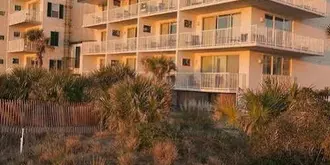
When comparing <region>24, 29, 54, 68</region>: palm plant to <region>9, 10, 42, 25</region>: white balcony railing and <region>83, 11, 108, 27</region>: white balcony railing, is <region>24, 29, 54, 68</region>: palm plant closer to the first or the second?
<region>9, 10, 42, 25</region>: white balcony railing

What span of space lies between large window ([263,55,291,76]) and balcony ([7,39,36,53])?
24.2 metres

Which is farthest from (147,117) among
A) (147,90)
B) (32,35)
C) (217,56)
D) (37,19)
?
(37,19)

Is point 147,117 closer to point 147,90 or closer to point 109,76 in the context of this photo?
point 147,90

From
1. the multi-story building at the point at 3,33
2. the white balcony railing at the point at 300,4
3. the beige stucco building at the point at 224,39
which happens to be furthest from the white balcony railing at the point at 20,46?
the white balcony railing at the point at 300,4

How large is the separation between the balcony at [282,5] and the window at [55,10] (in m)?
19.9

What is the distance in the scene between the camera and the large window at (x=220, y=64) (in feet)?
101

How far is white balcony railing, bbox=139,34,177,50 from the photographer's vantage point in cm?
3400

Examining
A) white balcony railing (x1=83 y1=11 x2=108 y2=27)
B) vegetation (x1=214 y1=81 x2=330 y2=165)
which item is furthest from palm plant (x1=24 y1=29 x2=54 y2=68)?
vegetation (x1=214 y1=81 x2=330 y2=165)

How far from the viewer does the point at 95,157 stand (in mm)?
12648

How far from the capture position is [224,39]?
2952cm

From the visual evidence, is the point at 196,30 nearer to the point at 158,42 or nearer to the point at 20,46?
the point at 158,42

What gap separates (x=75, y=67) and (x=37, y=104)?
3164cm

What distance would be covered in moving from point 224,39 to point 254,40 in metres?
2.63

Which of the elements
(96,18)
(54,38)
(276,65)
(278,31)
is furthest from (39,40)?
(278,31)
